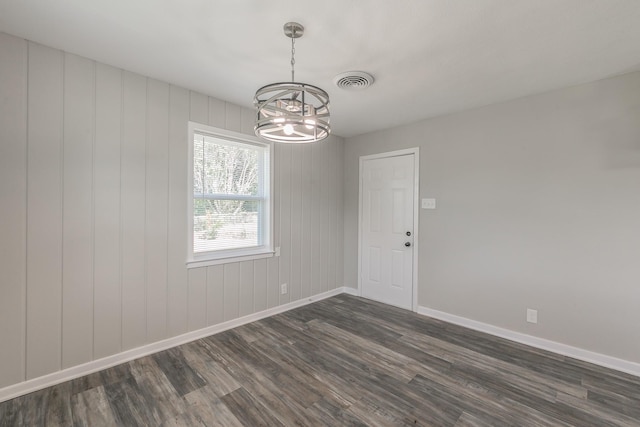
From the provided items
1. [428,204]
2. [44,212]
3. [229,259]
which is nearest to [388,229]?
[428,204]

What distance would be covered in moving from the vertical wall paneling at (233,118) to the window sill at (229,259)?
1.39 m

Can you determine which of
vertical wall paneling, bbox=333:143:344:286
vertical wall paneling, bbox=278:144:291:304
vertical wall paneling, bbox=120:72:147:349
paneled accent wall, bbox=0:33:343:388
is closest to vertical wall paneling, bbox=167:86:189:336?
paneled accent wall, bbox=0:33:343:388

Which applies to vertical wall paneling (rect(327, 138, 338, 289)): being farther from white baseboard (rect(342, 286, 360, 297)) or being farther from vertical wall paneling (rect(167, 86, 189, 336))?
vertical wall paneling (rect(167, 86, 189, 336))

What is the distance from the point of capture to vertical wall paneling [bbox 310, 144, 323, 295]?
13.3ft

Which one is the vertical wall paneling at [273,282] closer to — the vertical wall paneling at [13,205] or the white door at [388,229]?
the white door at [388,229]

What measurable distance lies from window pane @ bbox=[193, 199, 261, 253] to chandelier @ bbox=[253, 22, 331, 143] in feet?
4.54

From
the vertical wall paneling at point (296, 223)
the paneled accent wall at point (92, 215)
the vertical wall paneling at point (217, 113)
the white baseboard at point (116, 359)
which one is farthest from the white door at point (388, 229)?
the vertical wall paneling at point (217, 113)

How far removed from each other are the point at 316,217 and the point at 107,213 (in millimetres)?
2420

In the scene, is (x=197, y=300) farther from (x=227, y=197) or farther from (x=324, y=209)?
(x=324, y=209)

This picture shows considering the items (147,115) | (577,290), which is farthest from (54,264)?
(577,290)

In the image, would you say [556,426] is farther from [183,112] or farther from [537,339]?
[183,112]

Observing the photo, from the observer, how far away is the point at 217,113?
3029 millimetres

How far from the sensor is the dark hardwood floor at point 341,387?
1.85 m

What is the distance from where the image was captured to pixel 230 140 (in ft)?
10.5
